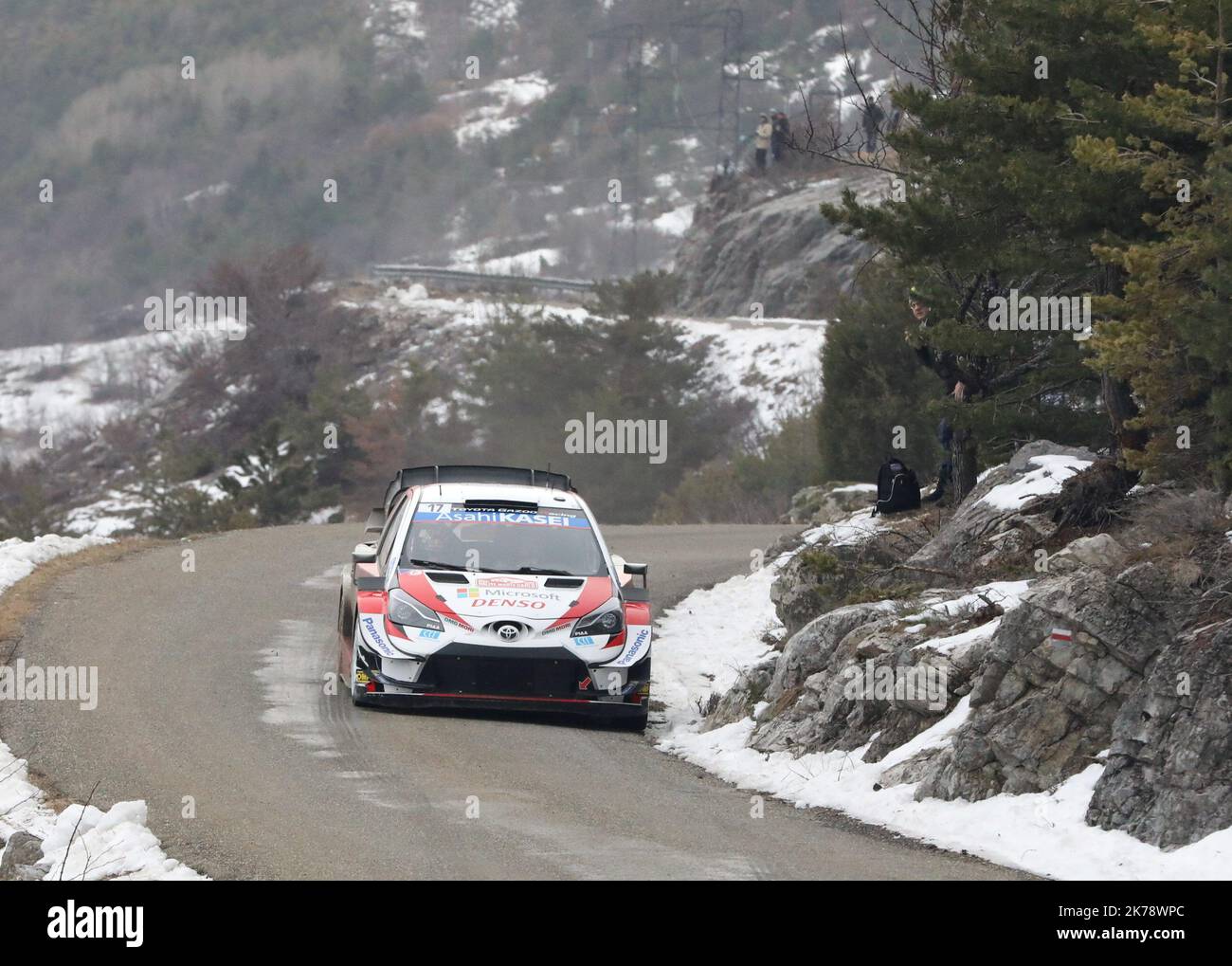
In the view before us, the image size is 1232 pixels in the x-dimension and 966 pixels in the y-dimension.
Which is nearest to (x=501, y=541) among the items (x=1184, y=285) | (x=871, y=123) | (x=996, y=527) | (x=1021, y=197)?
(x=996, y=527)

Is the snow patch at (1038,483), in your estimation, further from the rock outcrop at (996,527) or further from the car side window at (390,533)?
the car side window at (390,533)

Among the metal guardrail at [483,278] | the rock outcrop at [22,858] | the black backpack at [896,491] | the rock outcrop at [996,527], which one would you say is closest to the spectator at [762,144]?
the metal guardrail at [483,278]

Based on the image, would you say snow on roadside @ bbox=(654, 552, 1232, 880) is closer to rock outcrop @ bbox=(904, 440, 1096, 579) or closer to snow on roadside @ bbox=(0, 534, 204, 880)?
rock outcrop @ bbox=(904, 440, 1096, 579)

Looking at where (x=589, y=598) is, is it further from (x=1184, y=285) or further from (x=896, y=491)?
(x=896, y=491)

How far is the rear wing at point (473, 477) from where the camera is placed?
14.6 meters

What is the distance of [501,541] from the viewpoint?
12.8 meters

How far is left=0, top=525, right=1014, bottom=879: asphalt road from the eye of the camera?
7.82 m

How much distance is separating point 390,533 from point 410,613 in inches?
59.4

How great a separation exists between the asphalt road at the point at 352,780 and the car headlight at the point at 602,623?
74 centimetres

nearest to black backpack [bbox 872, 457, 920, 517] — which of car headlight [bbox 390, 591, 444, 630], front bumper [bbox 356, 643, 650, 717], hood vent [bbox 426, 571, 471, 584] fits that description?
front bumper [bbox 356, 643, 650, 717]

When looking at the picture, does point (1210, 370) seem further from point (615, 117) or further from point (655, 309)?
point (615, 117)
